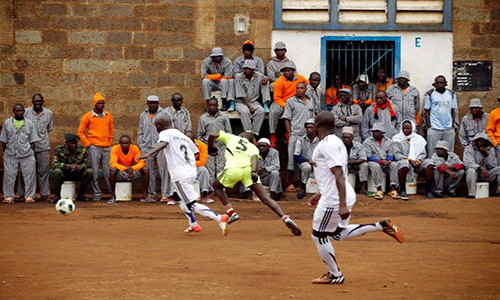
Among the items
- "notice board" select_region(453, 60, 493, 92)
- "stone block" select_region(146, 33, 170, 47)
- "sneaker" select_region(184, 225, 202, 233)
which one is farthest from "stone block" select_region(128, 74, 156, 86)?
"notice board" select_region(453, 60, 493, 92)

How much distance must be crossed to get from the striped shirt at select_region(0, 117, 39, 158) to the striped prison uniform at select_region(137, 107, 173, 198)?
86.4 inches

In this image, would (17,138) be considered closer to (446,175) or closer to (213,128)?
(213,128)

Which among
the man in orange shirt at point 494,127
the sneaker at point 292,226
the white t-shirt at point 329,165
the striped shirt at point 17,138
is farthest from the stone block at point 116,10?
the white t-shirt at point 329,165

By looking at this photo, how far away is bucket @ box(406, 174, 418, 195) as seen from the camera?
51.2ft

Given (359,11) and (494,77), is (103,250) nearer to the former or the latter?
(359,11)

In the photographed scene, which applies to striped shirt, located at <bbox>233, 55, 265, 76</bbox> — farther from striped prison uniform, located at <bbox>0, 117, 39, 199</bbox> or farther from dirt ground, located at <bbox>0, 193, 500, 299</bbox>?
striped prison uniform, located at <bbox>0, 117, 39, 199</bbox>

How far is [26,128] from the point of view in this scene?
1566cm

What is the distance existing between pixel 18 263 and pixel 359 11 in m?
10.6

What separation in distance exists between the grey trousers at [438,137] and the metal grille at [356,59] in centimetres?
176

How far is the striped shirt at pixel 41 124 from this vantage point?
15906 millimetres

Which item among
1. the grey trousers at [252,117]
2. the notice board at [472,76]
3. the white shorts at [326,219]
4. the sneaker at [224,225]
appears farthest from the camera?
the notice board at [472,76]

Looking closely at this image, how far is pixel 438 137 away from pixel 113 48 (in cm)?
724

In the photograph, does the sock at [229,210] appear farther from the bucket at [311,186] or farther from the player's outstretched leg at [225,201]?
the bucket at [311,186]

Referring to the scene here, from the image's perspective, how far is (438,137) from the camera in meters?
16.3
